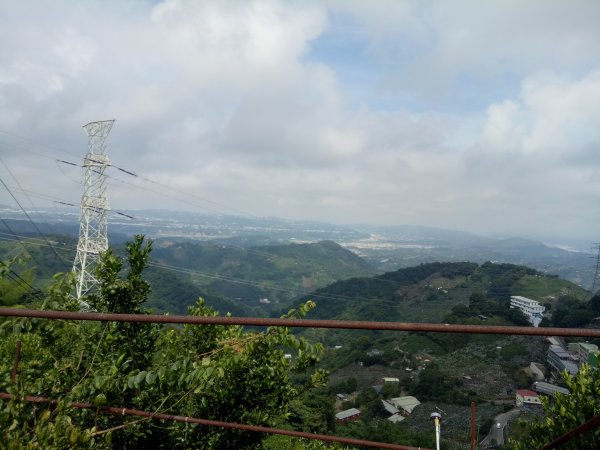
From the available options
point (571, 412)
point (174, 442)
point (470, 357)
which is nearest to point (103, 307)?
point (174, 442)

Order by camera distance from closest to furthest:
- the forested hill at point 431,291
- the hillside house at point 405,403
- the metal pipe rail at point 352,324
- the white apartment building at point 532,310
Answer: the metal pipe rail at point 352,324
the hillside house at point 405,403
the white apartment building at point 532,310
the forested hill at point 431,291

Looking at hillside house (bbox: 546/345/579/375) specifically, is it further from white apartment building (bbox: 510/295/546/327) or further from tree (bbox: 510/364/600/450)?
tree (bbox: 510/364/600/450)

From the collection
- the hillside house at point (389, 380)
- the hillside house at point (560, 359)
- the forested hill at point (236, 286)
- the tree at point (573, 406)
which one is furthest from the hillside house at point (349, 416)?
the forested hill at point (236, 286)

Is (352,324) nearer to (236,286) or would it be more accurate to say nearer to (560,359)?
(560,359)

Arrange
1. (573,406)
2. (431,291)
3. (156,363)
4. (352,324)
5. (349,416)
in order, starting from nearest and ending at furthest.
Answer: (352,324), (156,363), (573,406), (349,416), (431,291)

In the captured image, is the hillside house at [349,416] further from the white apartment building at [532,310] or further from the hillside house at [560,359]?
the white apartment building at [532,310]

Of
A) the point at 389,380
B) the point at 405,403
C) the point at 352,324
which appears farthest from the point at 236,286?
the point at 352,324

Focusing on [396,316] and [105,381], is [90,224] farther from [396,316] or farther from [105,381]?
[396,316]

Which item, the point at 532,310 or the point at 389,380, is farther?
the point at 532,310
